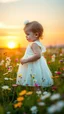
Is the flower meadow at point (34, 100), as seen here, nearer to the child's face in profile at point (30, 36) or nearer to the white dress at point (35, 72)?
the white dress at point (35, 72)

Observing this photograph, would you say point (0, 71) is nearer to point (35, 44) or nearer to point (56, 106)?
point (35, 44)

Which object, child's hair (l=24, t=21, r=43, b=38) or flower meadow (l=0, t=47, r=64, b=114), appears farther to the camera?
child's hair (l=24, t=21, r=43, b=38)

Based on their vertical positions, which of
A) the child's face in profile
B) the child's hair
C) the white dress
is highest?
the child's hair

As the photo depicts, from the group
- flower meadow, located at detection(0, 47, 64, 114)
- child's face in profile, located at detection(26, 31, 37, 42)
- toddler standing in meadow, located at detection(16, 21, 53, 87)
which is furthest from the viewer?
child's face in profile, located at detection(26, 31, 37, 42)

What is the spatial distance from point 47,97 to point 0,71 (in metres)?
2.66

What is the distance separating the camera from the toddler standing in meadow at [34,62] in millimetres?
3340

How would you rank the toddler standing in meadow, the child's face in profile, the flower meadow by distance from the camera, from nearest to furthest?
the flower meadow → the toddler standing in meadow → the child's face in profile

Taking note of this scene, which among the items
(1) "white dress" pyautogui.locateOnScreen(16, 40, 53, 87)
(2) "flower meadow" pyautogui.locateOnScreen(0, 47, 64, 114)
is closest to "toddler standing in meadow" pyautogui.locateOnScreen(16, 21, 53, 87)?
(1) "white dress" pyautogui.locateOnScreen(16, 40, 53, 87)

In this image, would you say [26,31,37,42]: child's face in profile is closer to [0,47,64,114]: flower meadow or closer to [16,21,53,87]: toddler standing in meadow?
[16,21,53,87]: toddler standing in meadow

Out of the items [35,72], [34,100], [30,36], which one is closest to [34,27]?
[30,36]

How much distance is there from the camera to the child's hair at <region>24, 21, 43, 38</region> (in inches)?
136

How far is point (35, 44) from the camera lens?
11.1ft

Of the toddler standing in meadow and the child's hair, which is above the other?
the child's hair

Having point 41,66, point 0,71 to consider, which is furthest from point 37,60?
point 0,71
